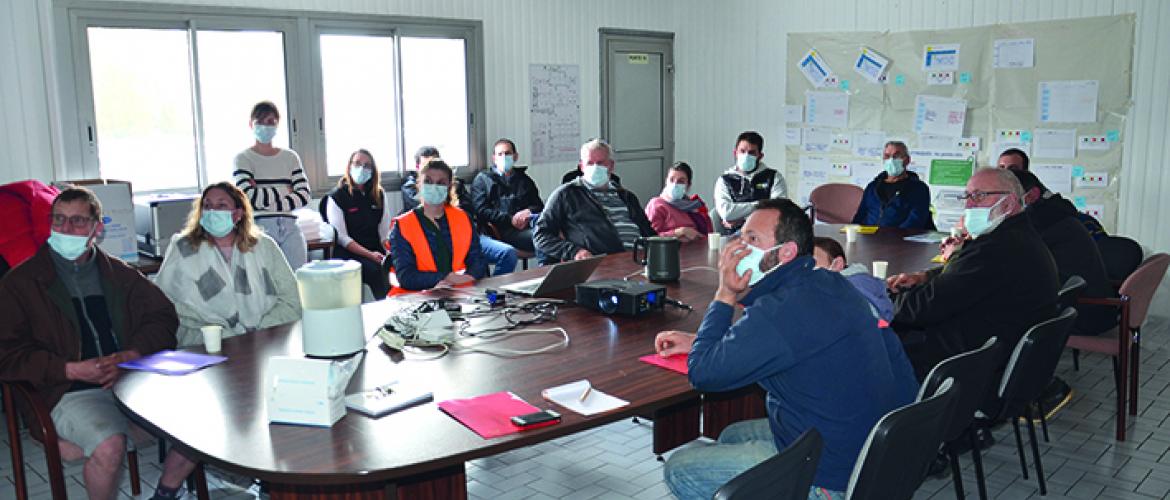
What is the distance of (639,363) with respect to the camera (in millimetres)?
2752

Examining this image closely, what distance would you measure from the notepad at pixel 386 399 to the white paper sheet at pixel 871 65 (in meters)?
5.91

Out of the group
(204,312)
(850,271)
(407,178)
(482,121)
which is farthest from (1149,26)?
(204,312)

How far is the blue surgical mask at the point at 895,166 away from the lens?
20.0 feet

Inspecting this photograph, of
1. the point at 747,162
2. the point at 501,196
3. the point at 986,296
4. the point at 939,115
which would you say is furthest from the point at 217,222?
the point at 939,115

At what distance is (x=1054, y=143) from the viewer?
6.62 metres

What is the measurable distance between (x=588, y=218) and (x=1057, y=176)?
3.66 meters

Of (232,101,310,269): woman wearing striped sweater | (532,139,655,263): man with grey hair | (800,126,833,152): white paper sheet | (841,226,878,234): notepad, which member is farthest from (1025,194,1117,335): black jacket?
(232,101,310,269): woman wearing striped sweater

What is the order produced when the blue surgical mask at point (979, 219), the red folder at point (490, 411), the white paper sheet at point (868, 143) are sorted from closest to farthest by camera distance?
1. the red folder at point (490, 411)
2. the blue surgical mask at point (979, 219)
3. the white paper sheet at point (868, 143)

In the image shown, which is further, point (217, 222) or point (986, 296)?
point (217, 222)

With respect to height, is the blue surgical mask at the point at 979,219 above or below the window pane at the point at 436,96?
below

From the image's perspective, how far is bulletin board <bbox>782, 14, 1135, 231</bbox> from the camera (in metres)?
6.41

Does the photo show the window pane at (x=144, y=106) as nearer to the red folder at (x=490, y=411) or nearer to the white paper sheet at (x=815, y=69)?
the red folder at (x=490, y=411)

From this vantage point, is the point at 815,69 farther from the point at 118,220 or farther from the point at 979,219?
the point at 118,220

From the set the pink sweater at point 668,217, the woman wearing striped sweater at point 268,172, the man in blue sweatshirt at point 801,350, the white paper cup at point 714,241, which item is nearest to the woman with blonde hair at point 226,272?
the man in blue sweatshirt at point 801,350
